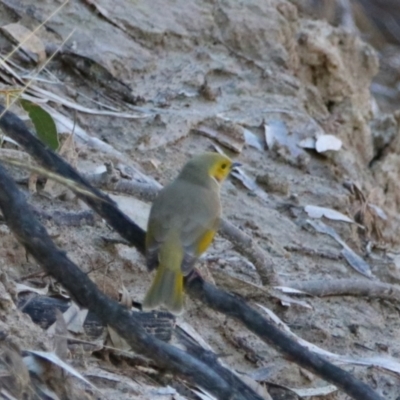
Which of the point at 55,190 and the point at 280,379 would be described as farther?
the point at 55,190

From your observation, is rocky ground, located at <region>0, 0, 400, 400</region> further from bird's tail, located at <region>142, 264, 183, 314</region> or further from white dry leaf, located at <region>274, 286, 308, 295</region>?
bird's tail, located at <region>142, 264, 183, 314</region>

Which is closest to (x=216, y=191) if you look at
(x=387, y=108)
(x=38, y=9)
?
(x=38, y=9)

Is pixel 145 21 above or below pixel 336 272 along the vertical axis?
above

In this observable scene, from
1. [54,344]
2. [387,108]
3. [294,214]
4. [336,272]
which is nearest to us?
[54,344]

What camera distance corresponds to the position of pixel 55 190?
548cm

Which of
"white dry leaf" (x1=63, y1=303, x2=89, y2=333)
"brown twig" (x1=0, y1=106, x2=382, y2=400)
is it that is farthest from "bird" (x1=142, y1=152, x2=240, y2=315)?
"brown twig" (x1=0, y1=106, x2=382, y2=400)

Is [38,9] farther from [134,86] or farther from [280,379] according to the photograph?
[280,379]

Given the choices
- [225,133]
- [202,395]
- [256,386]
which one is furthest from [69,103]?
[202,395]

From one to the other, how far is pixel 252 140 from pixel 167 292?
10.0ft

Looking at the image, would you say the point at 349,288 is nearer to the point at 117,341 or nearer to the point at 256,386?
the point at 256,386

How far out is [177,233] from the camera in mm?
4625

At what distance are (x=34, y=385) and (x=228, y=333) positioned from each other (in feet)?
5.81

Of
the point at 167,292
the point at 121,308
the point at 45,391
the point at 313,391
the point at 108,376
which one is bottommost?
the point at 313,391

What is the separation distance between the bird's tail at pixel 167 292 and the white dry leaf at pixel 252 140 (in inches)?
114
